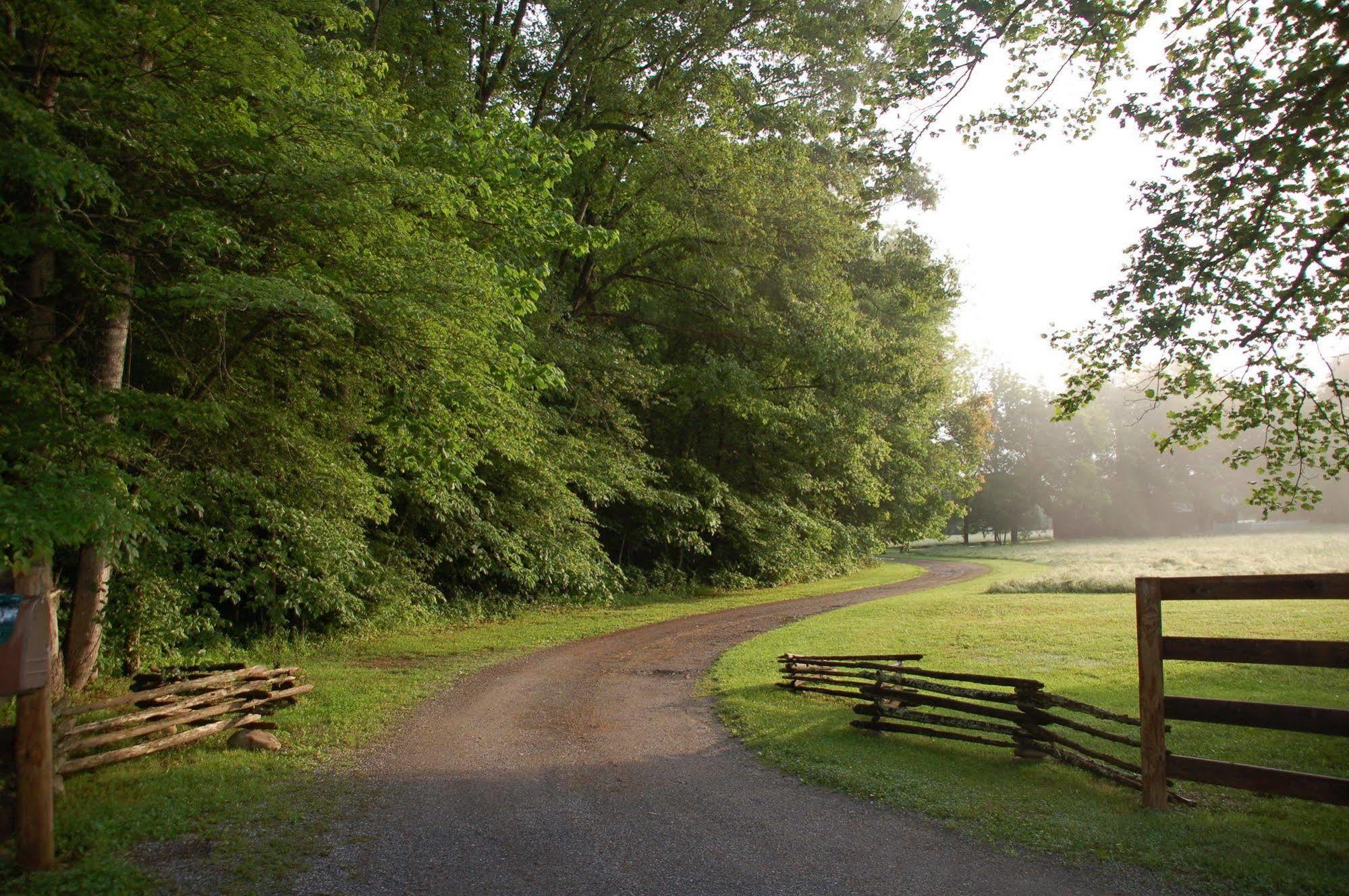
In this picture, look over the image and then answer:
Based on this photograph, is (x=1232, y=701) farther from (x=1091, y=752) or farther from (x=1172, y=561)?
(x=1172, y=561)

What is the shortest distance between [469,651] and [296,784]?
818 cm

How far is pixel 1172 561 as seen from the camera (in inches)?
1385

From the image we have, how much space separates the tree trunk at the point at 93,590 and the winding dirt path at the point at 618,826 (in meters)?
4.33

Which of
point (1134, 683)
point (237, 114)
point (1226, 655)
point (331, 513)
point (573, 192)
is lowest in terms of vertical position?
point (1134, 683)

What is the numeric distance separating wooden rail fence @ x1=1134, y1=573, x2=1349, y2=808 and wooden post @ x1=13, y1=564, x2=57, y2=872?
798 centimetres

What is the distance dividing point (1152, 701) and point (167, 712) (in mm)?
9085

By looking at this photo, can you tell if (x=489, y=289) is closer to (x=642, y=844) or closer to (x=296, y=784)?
(x=296, y=784)

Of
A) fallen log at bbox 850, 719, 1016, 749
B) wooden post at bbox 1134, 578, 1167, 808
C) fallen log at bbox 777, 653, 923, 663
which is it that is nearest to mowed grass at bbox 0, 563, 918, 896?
fallen log at bbox 777, 653, 923, 663


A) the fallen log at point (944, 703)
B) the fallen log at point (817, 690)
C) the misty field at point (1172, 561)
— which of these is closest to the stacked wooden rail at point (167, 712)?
the fallen log at point (817, 690)

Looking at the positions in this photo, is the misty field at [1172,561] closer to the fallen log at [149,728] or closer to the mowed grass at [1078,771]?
the mowed grass at [1078,771]

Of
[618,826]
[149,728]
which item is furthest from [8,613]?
[618,826]

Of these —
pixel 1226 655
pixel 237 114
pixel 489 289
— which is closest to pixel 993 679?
pixel 1226 655

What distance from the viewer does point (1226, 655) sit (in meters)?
6.46

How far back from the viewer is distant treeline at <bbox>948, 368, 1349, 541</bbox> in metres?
80.2
